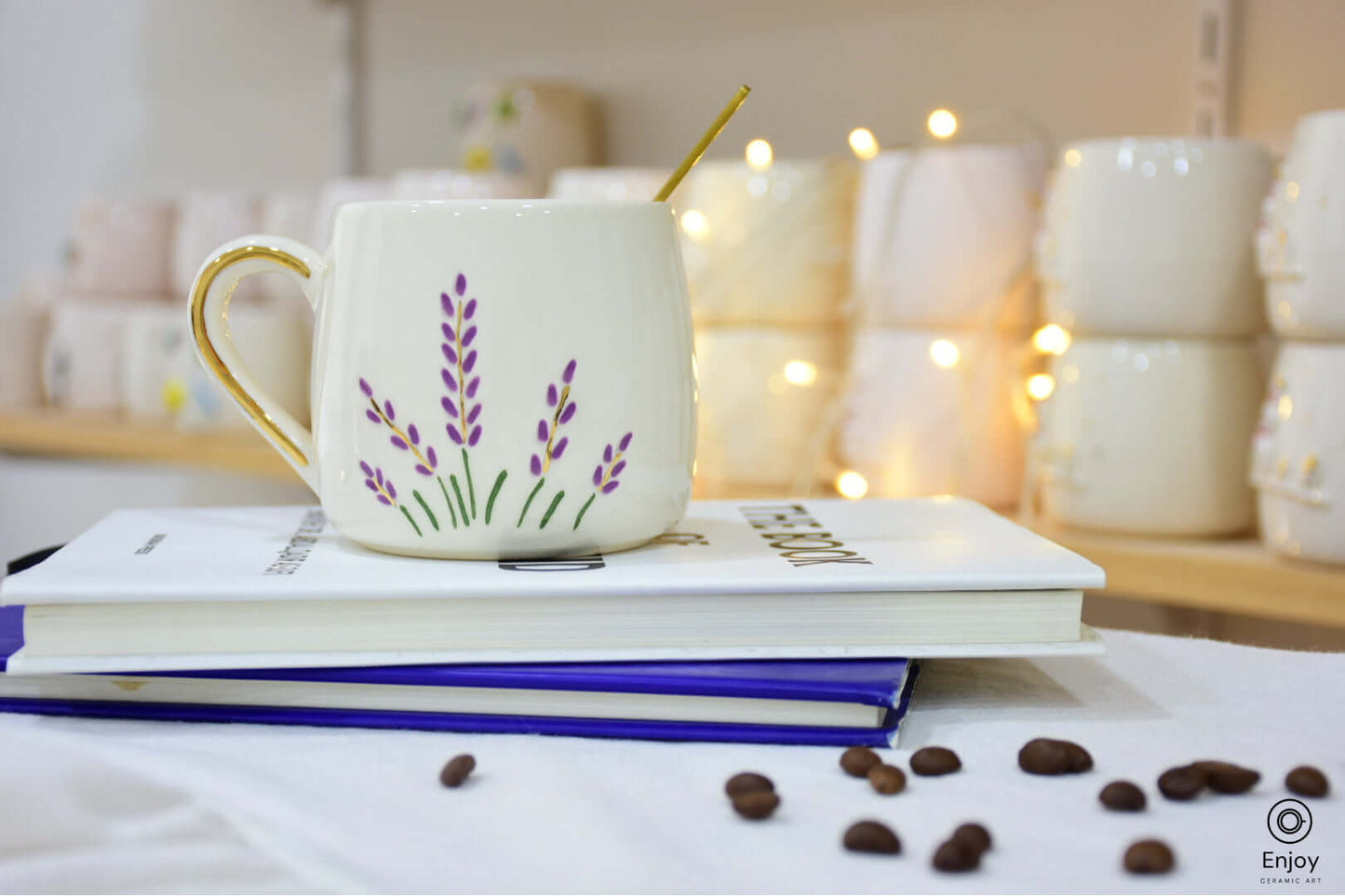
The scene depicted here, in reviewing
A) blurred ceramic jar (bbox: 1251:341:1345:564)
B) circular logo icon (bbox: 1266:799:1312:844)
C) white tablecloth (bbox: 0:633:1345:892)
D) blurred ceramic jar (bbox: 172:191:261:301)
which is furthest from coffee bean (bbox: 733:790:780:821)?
blurred ceramic jar (bbox: 172:191:261:301)

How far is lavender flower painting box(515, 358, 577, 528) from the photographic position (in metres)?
0.36

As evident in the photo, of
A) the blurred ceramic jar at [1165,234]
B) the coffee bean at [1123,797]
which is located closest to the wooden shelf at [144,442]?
the blurred ceramic jar at [1165,234]

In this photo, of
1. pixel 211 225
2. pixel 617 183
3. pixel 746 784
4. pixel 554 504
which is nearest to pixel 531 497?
pixel 554 504

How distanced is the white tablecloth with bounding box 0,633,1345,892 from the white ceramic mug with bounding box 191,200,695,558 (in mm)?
68

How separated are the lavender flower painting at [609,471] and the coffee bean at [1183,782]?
0.55ft

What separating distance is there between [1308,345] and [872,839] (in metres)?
0.52

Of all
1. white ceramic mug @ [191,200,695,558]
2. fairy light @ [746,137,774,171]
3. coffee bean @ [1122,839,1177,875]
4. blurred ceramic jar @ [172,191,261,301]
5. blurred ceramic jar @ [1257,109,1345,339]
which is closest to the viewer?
coffee bean @ [1122,839,1177,875]

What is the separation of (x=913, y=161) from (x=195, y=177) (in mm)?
1295

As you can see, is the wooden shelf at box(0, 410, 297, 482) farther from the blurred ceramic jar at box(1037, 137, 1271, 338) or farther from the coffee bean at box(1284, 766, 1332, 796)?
the coffee bean at box(1284, 766, 1332, 796)

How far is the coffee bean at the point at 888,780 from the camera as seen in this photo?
0.30m

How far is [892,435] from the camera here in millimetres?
826

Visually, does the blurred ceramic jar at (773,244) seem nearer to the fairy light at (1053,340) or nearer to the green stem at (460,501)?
the fairy light at (1053,340)

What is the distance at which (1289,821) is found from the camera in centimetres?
28

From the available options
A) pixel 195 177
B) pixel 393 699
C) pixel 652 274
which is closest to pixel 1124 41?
pixel 652 274
